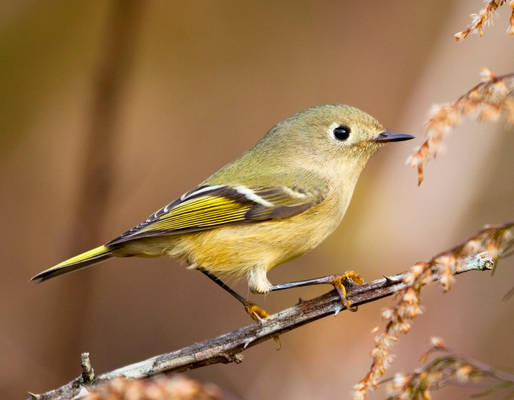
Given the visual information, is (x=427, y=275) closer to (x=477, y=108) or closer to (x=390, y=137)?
(x=477, y=108)

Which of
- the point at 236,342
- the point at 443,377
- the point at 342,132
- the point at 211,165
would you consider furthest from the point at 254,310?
the point at 211,165

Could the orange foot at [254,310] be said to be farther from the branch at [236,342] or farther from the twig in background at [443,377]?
the twig in background at [443,377]

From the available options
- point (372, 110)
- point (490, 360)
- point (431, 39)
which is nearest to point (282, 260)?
point (490, 360)

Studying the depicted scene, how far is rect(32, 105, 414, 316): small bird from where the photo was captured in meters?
2.48

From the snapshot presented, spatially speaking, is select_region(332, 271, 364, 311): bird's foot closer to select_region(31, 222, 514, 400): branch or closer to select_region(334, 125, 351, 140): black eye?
select_region(31, 222, 514, 400): branch

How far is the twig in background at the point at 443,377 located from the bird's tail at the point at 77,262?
1654 mm

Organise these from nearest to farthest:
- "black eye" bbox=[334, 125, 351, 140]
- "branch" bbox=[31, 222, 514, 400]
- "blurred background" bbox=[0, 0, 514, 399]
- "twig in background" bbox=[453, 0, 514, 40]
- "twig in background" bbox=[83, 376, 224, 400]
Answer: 1. "twig in background" bbox=[83, 376, 224, 400]
2. "twig in background" bbox=[453, 0, 514, 40]
3. "branch" bbox=[31, 222, 514, 400]
4. "black eye" bbox=[334, 125, 351, 140]
5. "blurred background" bbox=[0, 0, 514, 399]

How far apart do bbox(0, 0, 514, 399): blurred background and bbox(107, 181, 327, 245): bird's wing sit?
1.05 feet

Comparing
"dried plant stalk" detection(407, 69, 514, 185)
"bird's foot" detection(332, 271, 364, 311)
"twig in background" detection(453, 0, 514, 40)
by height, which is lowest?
"dried plant stalk" detection(407, 69, 514, 185)

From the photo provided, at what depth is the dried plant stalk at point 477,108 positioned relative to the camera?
1.02 metres

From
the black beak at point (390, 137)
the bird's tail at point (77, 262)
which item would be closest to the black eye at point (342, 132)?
the black beak at point (390, 137)

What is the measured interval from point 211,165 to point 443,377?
309cm

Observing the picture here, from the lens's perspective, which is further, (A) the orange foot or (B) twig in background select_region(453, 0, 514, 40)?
(A) the orange foot

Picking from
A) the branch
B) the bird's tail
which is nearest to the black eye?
the branch
